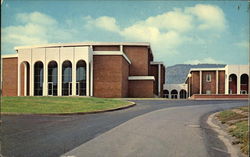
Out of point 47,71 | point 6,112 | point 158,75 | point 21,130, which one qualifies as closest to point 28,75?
point 47,71

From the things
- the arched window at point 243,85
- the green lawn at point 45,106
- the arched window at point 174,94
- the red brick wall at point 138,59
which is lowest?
the arched window at point 174,94

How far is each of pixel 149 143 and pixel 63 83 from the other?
3369 centimetres

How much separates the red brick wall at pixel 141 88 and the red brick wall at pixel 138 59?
3.80 m

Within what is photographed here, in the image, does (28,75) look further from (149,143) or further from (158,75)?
(149,143)

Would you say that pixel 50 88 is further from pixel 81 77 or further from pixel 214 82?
pixel 214 82

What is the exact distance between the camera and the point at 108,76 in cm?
4047

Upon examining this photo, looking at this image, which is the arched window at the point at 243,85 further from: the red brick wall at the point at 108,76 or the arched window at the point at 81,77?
the arched window at the point at 81,77

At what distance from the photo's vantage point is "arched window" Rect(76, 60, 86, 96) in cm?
3962

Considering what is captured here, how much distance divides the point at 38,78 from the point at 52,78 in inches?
97.4

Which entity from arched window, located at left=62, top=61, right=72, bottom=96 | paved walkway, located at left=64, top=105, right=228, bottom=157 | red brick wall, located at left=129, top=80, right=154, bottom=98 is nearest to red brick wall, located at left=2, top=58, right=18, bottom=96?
arched window, located at left=62, top=61, right=72, bottom=96

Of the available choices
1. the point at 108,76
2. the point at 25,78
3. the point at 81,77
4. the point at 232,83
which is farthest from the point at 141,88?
the point at 25,78

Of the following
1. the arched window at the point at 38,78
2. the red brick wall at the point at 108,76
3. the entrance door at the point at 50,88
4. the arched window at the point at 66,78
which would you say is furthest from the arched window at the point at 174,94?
the arched window at the point at 38,78

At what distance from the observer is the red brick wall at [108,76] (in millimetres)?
39938

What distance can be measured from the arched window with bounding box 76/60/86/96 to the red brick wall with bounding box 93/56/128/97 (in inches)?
57.3
